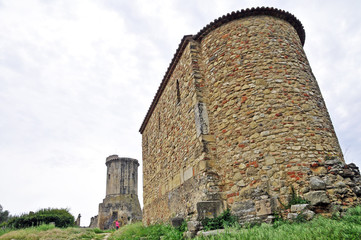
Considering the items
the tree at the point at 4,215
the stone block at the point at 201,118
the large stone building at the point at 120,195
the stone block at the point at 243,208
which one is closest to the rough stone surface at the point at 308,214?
the stone block at the point at 243,208

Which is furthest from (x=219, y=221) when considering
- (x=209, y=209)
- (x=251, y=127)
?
(x=251, y=127)

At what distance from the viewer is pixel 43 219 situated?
16.8 metres

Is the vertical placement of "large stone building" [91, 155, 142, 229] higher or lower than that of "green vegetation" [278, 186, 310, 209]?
higher

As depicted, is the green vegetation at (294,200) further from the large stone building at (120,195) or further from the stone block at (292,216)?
the large stone building at (120,195)

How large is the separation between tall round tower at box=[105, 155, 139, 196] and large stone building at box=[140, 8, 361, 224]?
2148 cm

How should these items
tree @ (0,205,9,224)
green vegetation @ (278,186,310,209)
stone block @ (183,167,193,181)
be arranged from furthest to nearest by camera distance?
tree @ (0,205,9,224)
stone block @ (183,167,193,181)
green vegetation @ (278,186,310,209)

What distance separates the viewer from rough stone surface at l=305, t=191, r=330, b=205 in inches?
200

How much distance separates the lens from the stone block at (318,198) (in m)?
5.08

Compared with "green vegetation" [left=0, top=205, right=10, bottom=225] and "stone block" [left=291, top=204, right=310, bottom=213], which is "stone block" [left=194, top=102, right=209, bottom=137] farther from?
"green vegetation" [left=0, top=205, right=10, bottom=225]

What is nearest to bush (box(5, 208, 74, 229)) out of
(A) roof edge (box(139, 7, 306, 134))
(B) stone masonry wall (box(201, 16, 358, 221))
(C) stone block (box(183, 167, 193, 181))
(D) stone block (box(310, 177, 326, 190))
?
(C) stone block (box(183, 167, 193, 181))

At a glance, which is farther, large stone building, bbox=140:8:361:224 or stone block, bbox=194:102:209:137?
stone block, bbox=194:102:209:137

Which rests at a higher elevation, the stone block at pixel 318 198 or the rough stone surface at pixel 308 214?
the stone block at pixel 318 198

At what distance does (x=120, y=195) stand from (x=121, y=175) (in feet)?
7.39

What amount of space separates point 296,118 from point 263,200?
216 cm
